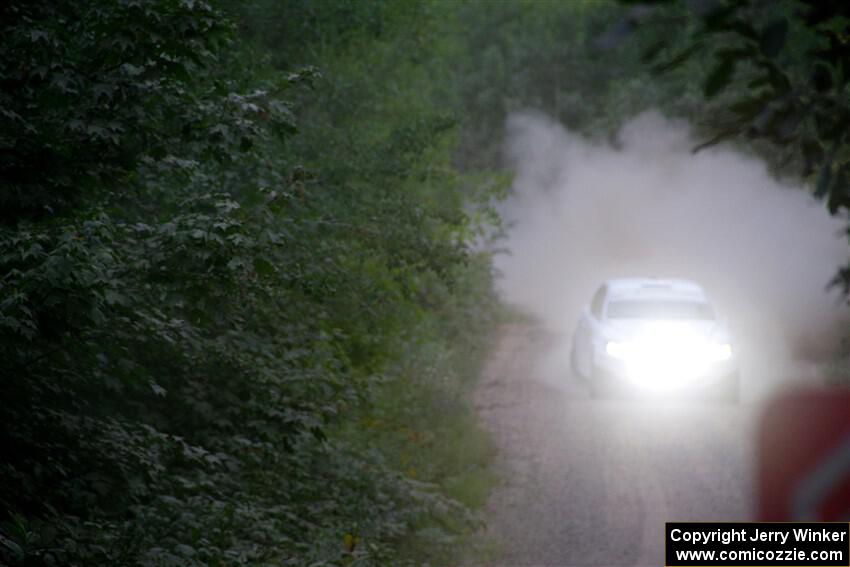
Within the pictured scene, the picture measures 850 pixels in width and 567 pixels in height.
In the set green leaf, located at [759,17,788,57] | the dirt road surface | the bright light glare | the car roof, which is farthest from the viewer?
the car roof

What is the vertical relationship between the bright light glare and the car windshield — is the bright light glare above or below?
below

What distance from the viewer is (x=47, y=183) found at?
23.6ft

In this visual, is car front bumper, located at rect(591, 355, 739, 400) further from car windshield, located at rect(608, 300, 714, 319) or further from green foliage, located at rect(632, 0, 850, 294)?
green foliage, located at rect(632, 0, 850, 294)

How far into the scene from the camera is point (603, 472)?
47.2ft

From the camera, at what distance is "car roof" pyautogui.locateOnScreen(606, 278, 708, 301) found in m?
19.1

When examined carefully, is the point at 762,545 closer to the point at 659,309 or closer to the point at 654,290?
the point at 659,309

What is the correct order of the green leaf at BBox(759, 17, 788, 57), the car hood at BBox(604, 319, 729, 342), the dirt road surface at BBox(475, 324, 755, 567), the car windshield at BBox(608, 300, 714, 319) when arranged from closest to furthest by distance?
1. the green leaf at BBox(759, 17, 788, 57)
2. the dirt road surface at BBox(475, 324, 755, 567)
3. the car hood at BBox(604, 319, 729, 342)
4. the car windshield at BBox(608, 300, 714, 319)

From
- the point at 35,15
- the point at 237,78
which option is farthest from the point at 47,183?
the point at 237,78

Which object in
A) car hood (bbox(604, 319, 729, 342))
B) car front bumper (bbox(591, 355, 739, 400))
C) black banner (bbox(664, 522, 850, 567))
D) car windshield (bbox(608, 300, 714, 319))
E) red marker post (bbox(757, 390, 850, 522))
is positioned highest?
car windshield (bbox(608, 300, 714, 319))

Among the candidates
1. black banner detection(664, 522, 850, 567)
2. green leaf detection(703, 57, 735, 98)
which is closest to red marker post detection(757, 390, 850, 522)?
black banner detection(664, 522, 850, 567)

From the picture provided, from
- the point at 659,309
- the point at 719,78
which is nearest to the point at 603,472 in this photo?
the point at 659,309

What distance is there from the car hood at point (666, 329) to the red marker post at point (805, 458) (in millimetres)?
14458

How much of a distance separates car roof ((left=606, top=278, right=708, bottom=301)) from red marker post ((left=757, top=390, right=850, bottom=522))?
15.7 meters

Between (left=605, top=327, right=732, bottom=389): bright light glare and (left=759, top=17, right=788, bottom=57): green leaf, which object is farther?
(left=605, top=327, right=732, bottom=389): bright light glare
